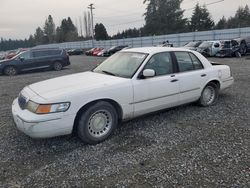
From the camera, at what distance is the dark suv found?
1583 cm

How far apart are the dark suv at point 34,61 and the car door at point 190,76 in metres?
12.8

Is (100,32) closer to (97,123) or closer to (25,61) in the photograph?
(25,61)

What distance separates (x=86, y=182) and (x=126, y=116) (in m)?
1.62

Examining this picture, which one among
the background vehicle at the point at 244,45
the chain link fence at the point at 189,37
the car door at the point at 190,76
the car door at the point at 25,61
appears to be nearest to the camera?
the car door at the point at 190,76

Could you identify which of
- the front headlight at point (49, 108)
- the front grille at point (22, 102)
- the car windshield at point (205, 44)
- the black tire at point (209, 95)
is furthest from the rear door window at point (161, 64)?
the car windshield at point (205, 44)

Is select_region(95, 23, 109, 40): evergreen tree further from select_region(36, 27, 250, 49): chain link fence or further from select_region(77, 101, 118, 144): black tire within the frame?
select_region(77, 101, 118, 144): black tire

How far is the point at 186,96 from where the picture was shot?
546 cm

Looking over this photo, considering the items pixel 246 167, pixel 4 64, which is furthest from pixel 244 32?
pixel 246 167

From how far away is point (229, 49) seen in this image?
20.0m

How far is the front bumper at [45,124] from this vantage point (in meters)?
3.81

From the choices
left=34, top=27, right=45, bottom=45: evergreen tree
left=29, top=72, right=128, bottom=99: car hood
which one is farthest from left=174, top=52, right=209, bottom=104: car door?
left=34, top=27, right=45, bottom=45: evergreen tree

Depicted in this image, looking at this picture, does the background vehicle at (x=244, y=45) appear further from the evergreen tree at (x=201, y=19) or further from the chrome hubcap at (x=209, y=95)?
the evergreen tree at (x=201, y=19)

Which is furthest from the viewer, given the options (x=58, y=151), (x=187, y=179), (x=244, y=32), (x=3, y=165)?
(x=244, y=32)

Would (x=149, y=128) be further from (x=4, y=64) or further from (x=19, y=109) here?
(x=4, y=64)
